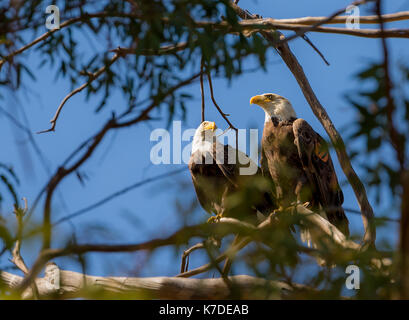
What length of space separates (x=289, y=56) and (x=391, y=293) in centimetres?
215

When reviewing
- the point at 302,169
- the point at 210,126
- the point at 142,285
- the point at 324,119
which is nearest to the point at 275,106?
the point at 210,126

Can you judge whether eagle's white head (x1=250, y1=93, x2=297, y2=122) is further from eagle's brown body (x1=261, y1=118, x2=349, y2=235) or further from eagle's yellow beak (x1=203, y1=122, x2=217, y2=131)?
eagle's yellow beak (x1=203, y1=122, x2=217, y2=131)

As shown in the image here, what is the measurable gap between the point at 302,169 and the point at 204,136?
0.99 metres

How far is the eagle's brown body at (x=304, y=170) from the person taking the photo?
4.02m

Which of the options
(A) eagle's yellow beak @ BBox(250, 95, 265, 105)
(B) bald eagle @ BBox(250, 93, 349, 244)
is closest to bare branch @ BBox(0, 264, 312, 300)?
(B) bald eagle @ BBox(250, 93, 349, 244)

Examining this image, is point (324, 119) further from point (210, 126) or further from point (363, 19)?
point (210, 126)

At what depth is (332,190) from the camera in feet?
13.3

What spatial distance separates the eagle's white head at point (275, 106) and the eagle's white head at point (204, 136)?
434mm

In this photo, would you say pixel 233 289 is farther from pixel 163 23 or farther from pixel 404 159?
pixel 163 23

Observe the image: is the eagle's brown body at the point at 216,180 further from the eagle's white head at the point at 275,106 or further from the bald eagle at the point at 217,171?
the eagle's white head at the point at 275,106

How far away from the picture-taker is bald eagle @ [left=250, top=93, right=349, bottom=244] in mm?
4004

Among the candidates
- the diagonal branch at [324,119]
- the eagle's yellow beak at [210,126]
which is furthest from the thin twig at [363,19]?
the eagle's yellow beak at [210,126]

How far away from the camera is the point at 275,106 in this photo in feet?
A: 15.1

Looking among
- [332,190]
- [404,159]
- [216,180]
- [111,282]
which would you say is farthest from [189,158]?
[404,159]
